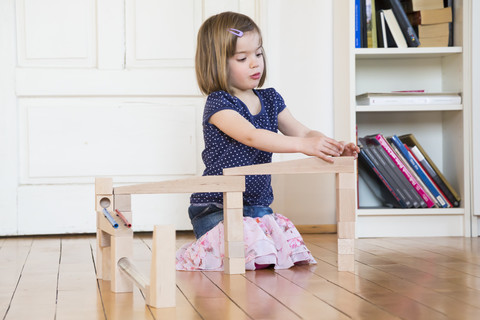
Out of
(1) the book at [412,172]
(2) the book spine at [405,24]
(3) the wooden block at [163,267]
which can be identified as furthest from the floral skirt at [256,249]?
(2) the book spine at [405,24]

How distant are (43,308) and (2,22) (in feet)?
4.93

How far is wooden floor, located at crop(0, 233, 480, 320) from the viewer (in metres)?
1.07

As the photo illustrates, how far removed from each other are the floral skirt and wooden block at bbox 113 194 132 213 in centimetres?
26

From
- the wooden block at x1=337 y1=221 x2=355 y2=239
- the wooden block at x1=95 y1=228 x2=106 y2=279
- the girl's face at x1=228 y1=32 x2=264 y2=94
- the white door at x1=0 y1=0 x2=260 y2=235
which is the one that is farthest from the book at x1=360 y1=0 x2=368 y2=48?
the wooden block at x1=95 y1=228 x2=106 y2=279

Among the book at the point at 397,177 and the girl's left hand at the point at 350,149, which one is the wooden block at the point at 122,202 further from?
the book at the point at 397,177

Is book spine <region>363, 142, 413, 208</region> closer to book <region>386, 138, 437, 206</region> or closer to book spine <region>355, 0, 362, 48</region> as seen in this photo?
book <region>386, 138, 437, 206</region>

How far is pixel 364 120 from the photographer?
8.11 feet

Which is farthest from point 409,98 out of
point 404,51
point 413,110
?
point 404,51

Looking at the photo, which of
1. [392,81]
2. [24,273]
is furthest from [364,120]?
[24,273]

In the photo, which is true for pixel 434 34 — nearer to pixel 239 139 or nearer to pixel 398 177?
pixel 398 177

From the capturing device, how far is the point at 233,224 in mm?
1458

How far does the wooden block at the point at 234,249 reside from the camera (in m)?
1.47

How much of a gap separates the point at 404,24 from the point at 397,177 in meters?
0.52

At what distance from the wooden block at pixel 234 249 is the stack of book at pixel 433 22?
116 cm
